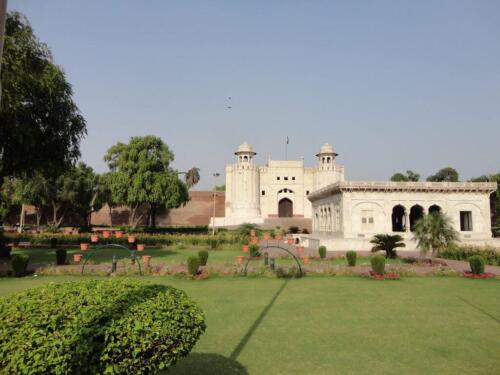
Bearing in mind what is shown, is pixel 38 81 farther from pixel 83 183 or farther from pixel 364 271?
pixel 83 183

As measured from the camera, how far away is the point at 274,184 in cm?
6278

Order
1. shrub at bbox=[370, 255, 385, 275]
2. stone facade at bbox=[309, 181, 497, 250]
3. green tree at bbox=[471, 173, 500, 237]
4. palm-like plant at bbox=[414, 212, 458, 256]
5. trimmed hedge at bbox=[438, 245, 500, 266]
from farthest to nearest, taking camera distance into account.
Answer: green tree at bbox=[471, 173, 500, 237]
stone facade at bbox=[309, 181, 497, 250]
trimmed hedge at bbox=[438, 245, 500, 266]
palm-like plant at bbox=[414, 212, 458, 256]
shrub at bbox=[370, 255, 385, 275]

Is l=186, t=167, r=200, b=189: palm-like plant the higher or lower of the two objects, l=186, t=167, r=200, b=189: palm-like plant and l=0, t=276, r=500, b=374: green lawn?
the higher

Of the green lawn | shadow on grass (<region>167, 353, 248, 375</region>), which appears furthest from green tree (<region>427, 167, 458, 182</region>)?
shadow on grass (<region>167, 353, 248, 375</region>)

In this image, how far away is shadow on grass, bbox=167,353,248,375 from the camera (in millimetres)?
5902

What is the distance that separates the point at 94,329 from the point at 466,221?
40.1 meters

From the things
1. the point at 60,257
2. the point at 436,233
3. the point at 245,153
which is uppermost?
the point at 245,153

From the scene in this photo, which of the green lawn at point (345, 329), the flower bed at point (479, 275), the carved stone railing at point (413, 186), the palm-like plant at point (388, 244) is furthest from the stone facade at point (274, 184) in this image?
the green lawn at point (345, 329)

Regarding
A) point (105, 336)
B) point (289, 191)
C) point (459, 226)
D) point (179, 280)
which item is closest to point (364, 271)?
point (179, 280)

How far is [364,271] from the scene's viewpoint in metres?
17.0

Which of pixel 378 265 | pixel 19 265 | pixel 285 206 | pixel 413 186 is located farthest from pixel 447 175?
pixel 19 265

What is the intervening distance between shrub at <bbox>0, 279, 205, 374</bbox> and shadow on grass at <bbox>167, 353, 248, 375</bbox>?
2125mm

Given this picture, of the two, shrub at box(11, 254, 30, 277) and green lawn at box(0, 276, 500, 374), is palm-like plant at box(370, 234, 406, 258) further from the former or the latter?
shrub at box(11, 254, 30, 277)

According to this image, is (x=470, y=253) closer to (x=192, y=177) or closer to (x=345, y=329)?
(x=345, y=329)
